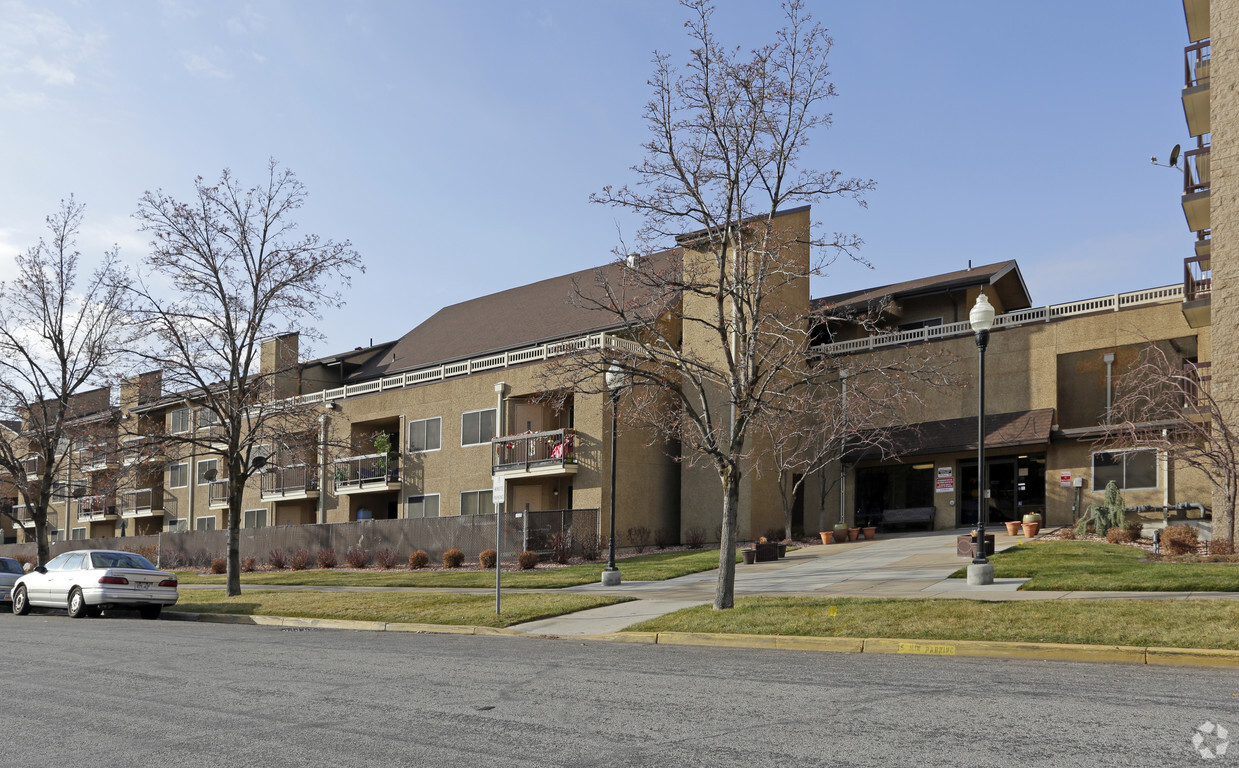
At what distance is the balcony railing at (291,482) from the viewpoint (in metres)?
43.6

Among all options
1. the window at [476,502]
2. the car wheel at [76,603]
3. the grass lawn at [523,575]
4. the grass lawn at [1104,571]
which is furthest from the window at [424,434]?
the grass lawn at [1104,571]

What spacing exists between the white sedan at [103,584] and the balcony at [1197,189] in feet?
93.1

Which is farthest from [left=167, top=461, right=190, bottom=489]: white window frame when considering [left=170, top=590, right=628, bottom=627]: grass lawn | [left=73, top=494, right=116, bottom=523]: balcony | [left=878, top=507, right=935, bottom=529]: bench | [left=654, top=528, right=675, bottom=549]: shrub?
[left=878, top=507, right=935, bottom=529]: bench

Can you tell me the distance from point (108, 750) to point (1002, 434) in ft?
99.2

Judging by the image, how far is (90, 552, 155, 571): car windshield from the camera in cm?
2172

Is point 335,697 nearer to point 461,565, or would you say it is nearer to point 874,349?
point 461,565

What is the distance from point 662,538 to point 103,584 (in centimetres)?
1883

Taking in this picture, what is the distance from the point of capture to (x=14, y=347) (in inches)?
1309

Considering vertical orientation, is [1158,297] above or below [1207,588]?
above

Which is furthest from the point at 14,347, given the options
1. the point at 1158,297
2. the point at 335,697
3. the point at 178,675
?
the point at 1158,297

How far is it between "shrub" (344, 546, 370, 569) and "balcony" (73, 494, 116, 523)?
903 inches

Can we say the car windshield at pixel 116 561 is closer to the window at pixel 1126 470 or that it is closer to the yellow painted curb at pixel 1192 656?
the yellow painted curb at pixel 1192 656

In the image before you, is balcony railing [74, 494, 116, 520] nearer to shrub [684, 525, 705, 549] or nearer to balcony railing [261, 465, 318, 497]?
balcony railing [261, 465, 318, 497]

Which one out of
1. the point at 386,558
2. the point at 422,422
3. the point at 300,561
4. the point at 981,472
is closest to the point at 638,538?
the point at 386,558
